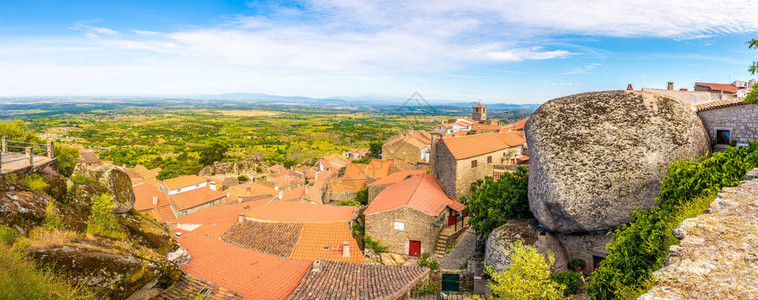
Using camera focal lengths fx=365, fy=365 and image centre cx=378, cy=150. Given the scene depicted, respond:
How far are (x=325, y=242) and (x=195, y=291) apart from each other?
11970mm

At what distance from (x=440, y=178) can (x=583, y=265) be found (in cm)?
1280

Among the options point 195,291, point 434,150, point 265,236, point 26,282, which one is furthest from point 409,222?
point 26,282

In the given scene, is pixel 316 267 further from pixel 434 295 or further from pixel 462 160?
pixel 462 160

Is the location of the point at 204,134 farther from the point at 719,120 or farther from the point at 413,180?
the point at 719,120

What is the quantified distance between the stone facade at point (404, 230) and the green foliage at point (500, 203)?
2921mm

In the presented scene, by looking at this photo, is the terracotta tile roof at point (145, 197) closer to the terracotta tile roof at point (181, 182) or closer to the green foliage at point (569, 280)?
the terracotta tile roof at point (181, 182)

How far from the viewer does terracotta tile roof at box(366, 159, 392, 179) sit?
159 ft

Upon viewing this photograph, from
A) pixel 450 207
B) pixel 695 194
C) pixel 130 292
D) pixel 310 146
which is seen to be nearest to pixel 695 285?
pixel 695 194

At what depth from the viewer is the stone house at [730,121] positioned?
50.2ft

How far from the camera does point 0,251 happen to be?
6598mm

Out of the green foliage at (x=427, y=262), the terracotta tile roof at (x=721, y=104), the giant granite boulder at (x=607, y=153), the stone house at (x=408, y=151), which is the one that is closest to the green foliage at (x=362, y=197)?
the stone house at (x=408, y=151)

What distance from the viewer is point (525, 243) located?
18203 millimetres

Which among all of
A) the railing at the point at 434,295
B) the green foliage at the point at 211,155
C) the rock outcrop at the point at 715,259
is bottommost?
the green foliage at the point at 211,155

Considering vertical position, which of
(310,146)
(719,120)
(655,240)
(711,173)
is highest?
(719,120)
